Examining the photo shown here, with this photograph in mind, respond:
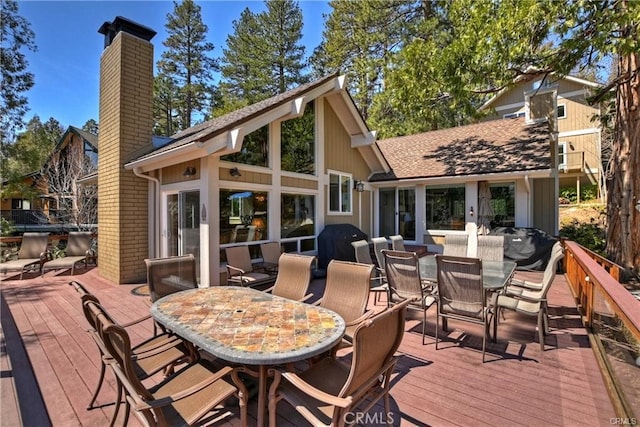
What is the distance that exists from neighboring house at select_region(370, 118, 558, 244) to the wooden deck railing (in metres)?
5.41

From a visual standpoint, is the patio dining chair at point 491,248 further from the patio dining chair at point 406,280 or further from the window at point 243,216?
the window at point 243,216

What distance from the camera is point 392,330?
2.06 meters

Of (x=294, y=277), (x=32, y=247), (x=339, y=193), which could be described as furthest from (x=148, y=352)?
(x=32, y=247)

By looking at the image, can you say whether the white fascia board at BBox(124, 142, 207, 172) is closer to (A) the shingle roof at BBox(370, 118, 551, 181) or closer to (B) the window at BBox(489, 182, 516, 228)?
(A) the shingle roof at BBox(370, 118, 551, 181)

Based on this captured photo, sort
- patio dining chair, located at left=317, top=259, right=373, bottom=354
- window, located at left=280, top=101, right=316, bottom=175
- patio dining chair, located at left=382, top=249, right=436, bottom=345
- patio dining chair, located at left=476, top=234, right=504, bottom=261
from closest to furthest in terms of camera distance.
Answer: patio dining chair, located at left=317, top=259, right=373, bottom=354 < patio dining chair, located at left=382, top=249, right=436, bottom=345 < patio dining chair, located at left=476, top=234, right=504, bottom=261 < window, located at left=280, top=101, right=316, bottom=175

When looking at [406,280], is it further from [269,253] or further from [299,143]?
[299,143]

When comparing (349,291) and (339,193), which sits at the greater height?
(339,193)

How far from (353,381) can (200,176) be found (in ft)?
16.8

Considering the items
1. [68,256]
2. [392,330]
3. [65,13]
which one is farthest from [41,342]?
[65,13]

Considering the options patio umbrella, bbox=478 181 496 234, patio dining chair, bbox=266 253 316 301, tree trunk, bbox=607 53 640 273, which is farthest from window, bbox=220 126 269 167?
tree trunk, bbox=607 53 640 273

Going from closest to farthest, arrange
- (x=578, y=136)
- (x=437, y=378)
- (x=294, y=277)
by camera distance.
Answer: (x=437, y=378) → (x=294, y=277) → (x=578, y=136)

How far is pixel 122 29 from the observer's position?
705cm

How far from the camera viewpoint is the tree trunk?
7109mm

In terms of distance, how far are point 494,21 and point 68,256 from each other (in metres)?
13.1
